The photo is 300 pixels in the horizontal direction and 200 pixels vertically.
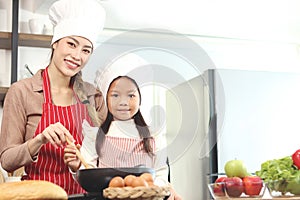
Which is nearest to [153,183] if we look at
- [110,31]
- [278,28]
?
[110,31]

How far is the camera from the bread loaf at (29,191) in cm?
85

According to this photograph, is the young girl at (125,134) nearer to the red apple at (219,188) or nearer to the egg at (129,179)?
the egg at (129,179)

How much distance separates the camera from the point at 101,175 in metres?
0.99

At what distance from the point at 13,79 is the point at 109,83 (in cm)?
199

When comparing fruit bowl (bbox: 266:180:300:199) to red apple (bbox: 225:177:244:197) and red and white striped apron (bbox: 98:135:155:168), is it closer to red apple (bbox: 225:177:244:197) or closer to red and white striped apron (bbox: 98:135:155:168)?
red apple (bbox: 225:177:244:197)

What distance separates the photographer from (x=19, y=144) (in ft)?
4.69

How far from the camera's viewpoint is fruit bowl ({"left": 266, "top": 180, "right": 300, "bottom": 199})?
142 cm

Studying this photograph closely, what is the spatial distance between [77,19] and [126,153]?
2.01 ft

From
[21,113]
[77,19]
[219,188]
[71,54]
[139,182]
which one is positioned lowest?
[219,188]

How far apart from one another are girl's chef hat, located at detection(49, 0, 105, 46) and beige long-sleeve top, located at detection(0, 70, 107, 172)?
5.5 inches

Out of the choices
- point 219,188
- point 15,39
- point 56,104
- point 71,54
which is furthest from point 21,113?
point 15,39

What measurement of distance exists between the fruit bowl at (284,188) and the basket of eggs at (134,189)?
59cm

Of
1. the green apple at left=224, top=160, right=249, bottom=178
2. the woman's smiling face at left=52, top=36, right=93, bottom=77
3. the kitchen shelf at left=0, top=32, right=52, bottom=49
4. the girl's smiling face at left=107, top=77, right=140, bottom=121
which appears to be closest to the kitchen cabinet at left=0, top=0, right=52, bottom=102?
the kitchen shelf at left=0, top=32, right=52, bottom=49

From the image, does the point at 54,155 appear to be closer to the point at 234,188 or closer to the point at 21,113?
the point at 21,113
